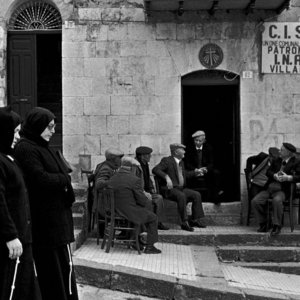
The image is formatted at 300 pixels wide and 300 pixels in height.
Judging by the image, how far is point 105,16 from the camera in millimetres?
11578

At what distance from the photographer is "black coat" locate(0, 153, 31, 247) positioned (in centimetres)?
459

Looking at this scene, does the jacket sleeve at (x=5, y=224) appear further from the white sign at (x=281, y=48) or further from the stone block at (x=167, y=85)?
the white sign at (x=281, y=48)

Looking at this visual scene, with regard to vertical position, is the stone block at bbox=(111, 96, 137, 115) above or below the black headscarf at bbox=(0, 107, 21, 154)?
above

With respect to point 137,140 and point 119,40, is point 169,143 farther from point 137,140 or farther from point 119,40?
point 119,40

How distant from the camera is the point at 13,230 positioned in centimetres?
461

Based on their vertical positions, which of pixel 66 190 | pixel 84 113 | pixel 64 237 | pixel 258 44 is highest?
pixel 258 44

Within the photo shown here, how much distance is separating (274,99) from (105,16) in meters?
3.37

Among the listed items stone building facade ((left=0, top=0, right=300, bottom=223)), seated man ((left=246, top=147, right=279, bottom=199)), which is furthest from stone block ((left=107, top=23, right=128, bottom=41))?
seated man ((left=246, top=147, right=279, bottom=199))

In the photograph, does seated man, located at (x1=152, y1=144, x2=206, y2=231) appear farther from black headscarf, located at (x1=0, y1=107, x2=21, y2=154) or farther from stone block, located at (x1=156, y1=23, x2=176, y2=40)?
black headscarf, located at (x1=0, y1=107, x2=21, y2=154)

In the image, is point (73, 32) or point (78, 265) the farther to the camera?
point (73, 32)

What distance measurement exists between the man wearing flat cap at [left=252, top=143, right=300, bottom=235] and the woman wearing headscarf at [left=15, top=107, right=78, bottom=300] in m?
5.37

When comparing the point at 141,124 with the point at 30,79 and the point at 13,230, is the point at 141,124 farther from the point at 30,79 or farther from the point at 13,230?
the point at 13,230

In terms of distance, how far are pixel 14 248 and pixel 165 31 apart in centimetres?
764

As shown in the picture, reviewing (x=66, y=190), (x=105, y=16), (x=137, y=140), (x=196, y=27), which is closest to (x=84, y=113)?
(x=137, y=140)
